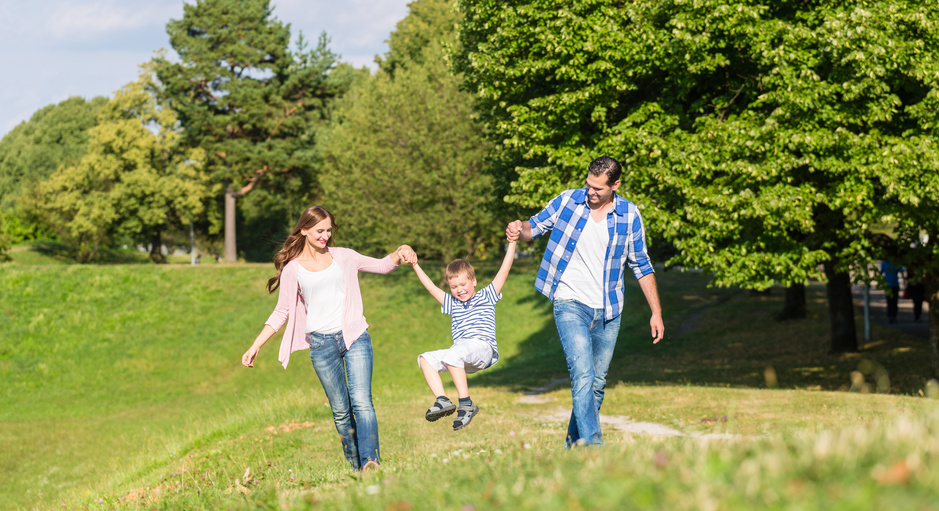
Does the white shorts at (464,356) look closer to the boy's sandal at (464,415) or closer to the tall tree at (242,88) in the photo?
the boy's sandal at (464,415)

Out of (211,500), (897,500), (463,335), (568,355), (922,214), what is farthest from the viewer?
(922,214)

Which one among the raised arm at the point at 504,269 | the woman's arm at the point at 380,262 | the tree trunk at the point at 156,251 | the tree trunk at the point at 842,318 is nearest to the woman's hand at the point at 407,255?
the woman's arm at the point at 380,262

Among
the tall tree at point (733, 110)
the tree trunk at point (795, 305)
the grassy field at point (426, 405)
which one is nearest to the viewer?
the grassy field at point (426, 405)

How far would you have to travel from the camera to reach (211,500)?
5473mm

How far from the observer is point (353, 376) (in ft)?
21.4

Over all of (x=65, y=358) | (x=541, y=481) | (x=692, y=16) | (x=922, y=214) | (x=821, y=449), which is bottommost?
(x=65, y=358)

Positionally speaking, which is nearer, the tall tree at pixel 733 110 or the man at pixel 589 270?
the man at pixel 589 270

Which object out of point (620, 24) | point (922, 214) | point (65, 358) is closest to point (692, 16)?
point (620, 24)

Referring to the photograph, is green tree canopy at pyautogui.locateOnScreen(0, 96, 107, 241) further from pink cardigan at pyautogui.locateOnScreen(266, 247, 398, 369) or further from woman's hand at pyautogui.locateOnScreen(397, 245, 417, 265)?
woman's hand at pyautogui.locateOnScreen(397, 245, 417, 265)

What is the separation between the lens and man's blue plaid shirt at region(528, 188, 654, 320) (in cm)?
638

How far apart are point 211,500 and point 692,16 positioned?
1112 centimetres

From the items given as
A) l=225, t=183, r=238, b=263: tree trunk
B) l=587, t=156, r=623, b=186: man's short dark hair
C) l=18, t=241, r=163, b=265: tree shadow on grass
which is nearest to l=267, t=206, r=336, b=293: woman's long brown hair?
l=587, t=156, r=623, b=186: man's short dark hair

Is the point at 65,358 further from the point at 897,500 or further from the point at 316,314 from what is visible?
the point at 897,500

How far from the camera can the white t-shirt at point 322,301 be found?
6.47m
